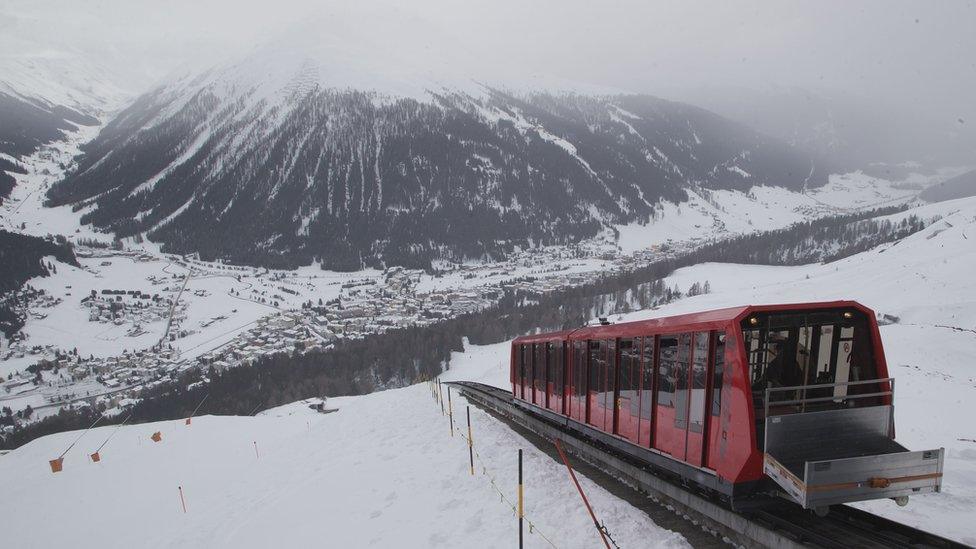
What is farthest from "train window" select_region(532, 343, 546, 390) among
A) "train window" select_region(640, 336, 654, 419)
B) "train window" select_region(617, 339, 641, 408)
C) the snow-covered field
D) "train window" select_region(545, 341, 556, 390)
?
"train window" select_region(640, 336, 654, 419)

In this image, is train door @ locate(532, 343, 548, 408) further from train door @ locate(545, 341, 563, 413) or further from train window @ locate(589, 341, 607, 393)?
train window @ locate(589, 341, 607, 393)

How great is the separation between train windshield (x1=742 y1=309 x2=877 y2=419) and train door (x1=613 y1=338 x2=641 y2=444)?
3.41 metres

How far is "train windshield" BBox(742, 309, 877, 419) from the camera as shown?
852 cm

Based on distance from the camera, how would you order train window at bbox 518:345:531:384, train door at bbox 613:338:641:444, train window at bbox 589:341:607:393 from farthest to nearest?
train window at bbox 518:345:531:384
train window at bbox 589:341:607:393
train door at bbox 613:338:641:444

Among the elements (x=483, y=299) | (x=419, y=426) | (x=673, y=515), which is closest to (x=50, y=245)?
(x=483, y=299)

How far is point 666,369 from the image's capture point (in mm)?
10562

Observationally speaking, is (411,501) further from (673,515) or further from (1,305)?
(1,305)

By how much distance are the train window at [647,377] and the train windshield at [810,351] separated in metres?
2.73

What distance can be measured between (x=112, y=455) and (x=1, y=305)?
517 feet

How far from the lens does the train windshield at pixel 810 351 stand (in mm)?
8523

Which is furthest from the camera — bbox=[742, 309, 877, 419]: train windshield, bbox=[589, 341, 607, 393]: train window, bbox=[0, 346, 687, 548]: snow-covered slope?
bbox=[589, 341, 607, 393]: train window

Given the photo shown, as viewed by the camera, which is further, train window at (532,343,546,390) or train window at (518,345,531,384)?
train window at (518,345,531,384)

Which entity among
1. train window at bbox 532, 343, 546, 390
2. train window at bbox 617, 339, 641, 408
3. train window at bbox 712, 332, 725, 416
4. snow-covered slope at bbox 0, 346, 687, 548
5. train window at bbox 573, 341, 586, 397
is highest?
train window at bbox 712, 332, 725, 416

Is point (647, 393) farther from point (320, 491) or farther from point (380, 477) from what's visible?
point (320, 491)
